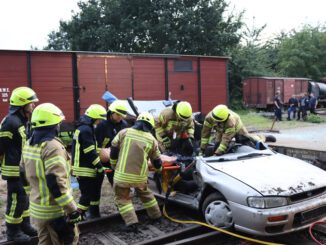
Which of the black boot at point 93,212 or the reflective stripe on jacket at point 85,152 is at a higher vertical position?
the reflective stripe on jacket at point 85,152

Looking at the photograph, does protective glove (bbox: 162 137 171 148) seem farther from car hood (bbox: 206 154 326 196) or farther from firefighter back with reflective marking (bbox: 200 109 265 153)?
car hood (bbox: 206 154 326 196)

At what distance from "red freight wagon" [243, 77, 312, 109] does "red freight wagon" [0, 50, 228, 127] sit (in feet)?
48.5

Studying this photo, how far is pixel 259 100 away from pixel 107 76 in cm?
1922

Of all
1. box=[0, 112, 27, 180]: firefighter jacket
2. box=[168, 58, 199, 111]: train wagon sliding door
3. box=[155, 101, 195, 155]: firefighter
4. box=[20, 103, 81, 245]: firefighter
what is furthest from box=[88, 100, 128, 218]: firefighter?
box=[168, 58, 199, 111]: train wagon sliding door

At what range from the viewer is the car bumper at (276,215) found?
4160 millimetres

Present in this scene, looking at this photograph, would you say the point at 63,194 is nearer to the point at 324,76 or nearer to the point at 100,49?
the point at 100,49

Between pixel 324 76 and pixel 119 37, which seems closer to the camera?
pixel 119 37

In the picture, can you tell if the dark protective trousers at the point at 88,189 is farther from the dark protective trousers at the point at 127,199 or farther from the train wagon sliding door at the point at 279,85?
the train wagon sliding door at the point at 279,85

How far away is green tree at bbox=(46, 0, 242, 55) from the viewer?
29.5 metres

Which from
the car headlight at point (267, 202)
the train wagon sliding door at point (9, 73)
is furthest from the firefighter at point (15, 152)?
the train wagon sliding door at point (9, 73)

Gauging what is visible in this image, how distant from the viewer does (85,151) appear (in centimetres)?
511

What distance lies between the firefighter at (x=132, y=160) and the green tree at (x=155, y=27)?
80.0ft

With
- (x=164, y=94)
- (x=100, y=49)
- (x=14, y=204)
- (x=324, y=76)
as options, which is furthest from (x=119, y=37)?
(x=14, y=204)

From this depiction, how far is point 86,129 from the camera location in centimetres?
510
